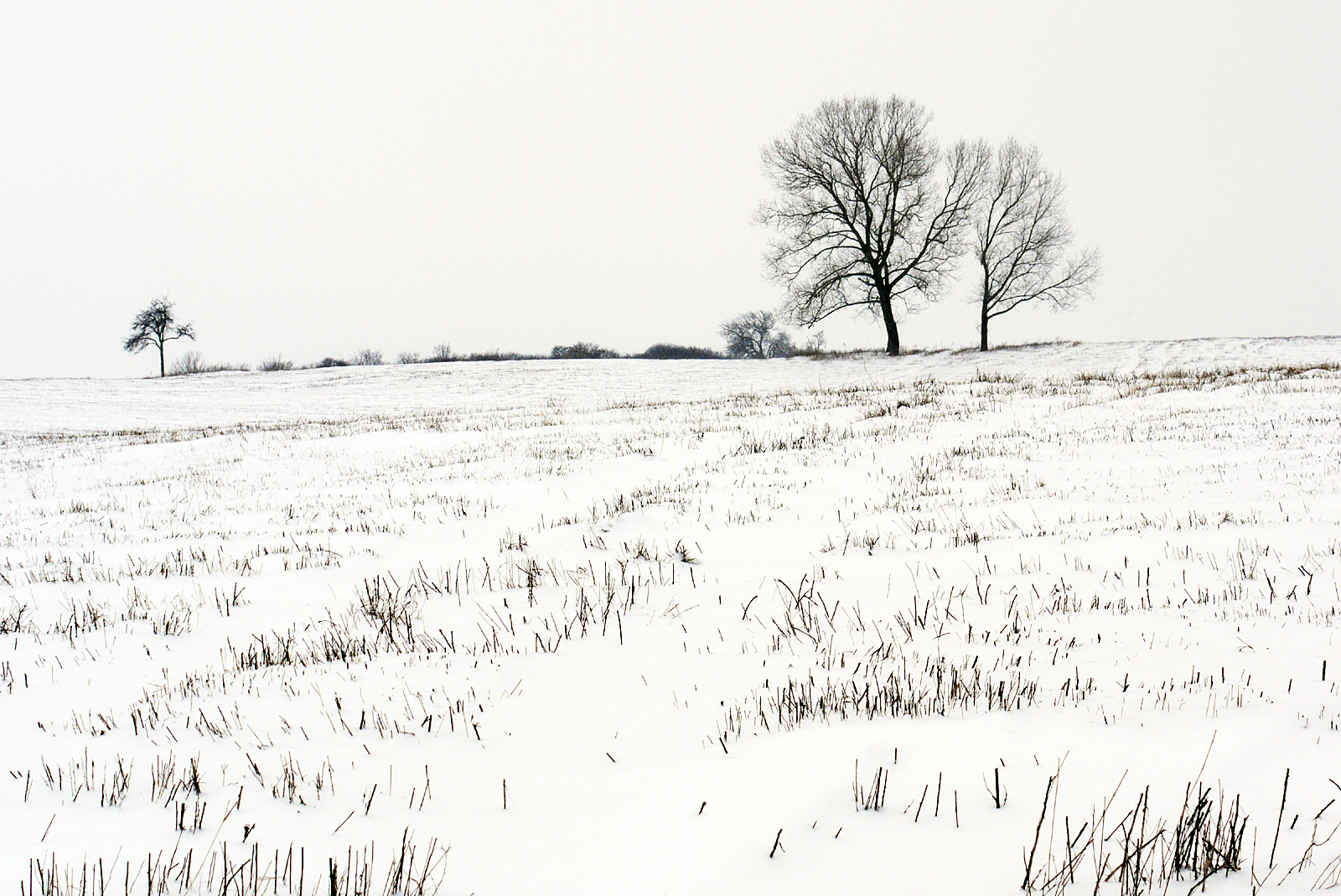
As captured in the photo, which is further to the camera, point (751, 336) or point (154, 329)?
point (751, 336)

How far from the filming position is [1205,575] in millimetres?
4340

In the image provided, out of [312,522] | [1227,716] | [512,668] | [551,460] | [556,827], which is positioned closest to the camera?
[556,827]

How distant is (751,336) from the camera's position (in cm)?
10925

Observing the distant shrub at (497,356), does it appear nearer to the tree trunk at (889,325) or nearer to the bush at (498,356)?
the bush at (498,356)

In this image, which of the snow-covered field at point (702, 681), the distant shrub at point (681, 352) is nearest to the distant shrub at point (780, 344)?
the distant shrub at point (681, 352)

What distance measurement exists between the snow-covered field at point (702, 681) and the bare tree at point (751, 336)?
331 ft

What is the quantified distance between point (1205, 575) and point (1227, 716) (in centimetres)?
224

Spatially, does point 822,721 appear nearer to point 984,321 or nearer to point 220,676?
point 220,676

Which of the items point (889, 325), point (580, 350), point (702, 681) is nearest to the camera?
point (702, 681)

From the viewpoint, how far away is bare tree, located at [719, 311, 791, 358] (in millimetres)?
108438

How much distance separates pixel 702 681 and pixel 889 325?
125 feet

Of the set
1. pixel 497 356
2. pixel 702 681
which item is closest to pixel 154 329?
pixel 497 356

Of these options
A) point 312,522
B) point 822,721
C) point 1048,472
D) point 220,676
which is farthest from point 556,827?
point 1048,472

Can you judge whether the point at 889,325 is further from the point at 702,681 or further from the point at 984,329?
the point at 702,681
